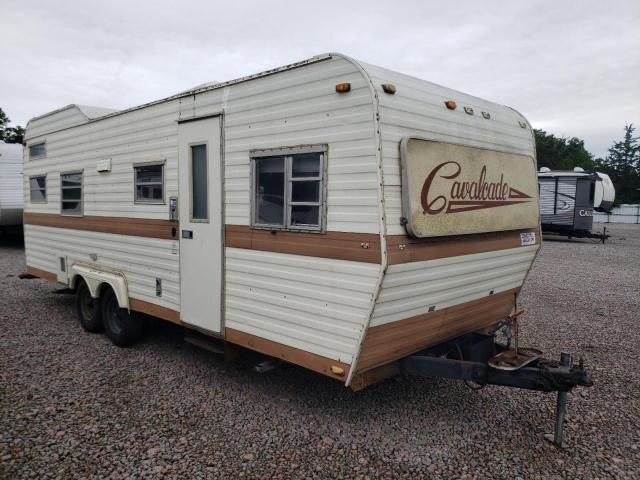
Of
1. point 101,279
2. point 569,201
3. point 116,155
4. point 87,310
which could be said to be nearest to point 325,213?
point 116,155

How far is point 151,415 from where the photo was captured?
4336 millimetres

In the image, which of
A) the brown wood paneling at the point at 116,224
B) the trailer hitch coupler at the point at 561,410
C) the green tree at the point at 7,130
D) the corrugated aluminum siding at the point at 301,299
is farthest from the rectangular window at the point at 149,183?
the green tree at the point at 7,130

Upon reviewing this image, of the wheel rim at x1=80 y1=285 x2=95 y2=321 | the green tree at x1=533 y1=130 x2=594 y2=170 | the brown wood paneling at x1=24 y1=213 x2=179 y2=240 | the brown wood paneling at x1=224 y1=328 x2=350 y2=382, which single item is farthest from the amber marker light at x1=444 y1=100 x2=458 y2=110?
the green tree at x1=533 y1=130 x2=594 y2=170

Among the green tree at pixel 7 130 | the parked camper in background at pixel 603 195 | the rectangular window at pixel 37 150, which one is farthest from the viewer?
the green tree at pixel 7 130

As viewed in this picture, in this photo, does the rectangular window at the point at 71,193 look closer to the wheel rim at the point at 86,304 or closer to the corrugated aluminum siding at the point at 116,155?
the corrugated aluminum siding at the point at 116,155

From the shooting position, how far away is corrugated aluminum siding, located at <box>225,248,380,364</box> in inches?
139

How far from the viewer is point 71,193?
7.05 m

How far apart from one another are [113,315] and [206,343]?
7.29 feet

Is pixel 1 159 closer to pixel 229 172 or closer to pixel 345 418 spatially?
pixel 229 172

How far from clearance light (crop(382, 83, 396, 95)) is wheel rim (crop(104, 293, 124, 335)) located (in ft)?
15.3

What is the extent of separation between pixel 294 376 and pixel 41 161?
5.86 m

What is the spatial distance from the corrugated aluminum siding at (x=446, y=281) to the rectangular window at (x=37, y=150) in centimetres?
680

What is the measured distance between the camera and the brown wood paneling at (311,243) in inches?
135

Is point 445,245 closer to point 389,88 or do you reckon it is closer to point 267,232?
point 389,88
